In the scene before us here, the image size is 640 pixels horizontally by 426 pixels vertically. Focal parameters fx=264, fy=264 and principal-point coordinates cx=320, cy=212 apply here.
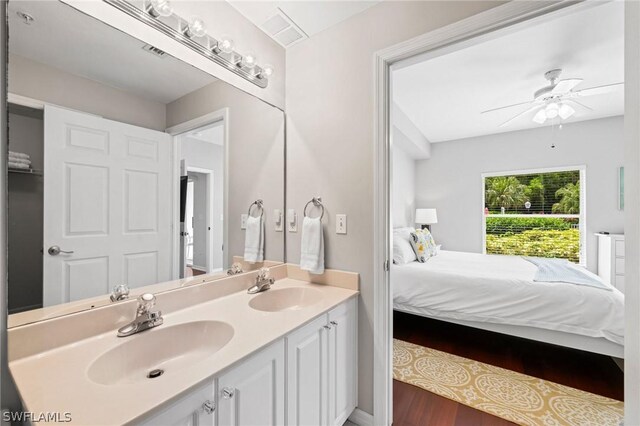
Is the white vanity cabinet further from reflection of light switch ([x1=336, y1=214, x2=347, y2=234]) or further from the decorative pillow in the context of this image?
the decorative pillow

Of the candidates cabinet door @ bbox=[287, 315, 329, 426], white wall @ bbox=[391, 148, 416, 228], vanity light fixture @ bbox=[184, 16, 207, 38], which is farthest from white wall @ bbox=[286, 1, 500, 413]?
white wall @ bbox=[391, 148, 416, 228]

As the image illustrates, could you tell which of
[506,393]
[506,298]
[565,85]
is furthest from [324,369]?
[565,85]

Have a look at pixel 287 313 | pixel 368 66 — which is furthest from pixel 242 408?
pixel 368 66

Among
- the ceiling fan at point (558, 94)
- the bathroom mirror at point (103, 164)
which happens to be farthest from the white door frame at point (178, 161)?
the ceiling fan at point (558, 94)

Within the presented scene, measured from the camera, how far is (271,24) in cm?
171

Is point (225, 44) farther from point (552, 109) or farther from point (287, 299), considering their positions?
point (552, 109)

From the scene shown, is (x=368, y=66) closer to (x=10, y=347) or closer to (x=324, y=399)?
(x=324, y=399)

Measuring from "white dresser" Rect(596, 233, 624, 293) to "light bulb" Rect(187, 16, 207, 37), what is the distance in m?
5.24

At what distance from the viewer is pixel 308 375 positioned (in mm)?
1191

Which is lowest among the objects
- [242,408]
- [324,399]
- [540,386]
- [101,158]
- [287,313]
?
[540,386]

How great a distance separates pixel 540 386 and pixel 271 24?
3230 millimetres

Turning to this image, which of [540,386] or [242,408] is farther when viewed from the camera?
[540,386]

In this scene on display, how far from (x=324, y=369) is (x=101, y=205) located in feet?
4.03

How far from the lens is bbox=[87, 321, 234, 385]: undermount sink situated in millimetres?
895
